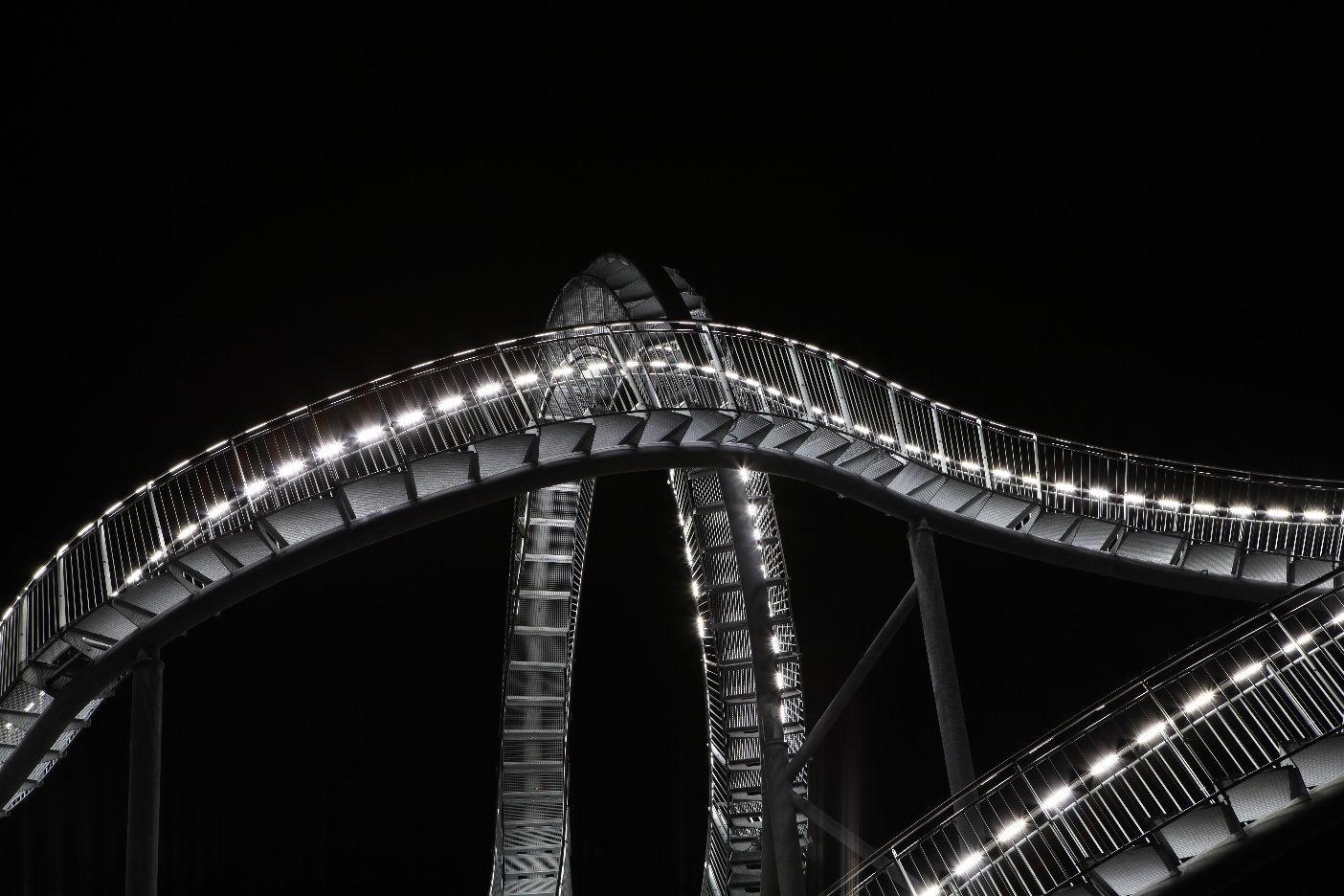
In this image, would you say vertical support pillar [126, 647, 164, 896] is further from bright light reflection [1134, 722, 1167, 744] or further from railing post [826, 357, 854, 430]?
bright light reflection [1134, 722, 1167, 744]

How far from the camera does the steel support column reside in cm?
1459

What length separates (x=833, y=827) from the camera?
46.3 ft

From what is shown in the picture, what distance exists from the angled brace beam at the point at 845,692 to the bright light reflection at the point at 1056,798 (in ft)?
13.3

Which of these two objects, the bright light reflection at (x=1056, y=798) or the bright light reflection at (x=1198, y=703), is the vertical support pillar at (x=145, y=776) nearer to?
the bright light reflection at (x=1056, y=798)

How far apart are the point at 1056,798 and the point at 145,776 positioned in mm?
9126

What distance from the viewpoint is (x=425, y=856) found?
3098 cm

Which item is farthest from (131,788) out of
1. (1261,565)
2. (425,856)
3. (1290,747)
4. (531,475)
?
(425,856)

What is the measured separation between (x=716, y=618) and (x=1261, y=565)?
8.95m

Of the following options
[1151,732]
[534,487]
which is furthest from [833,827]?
[534,487]

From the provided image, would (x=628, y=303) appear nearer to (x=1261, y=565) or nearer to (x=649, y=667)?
(x=1261, y=565)

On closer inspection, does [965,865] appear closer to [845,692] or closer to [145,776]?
[845,692]

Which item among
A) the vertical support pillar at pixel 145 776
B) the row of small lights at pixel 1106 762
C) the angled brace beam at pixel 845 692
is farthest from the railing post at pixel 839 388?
the vertical support pillar at pixel 145 776

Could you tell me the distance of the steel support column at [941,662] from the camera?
47.9ft

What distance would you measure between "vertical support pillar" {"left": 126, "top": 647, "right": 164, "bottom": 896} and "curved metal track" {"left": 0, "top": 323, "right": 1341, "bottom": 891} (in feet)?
1.13
